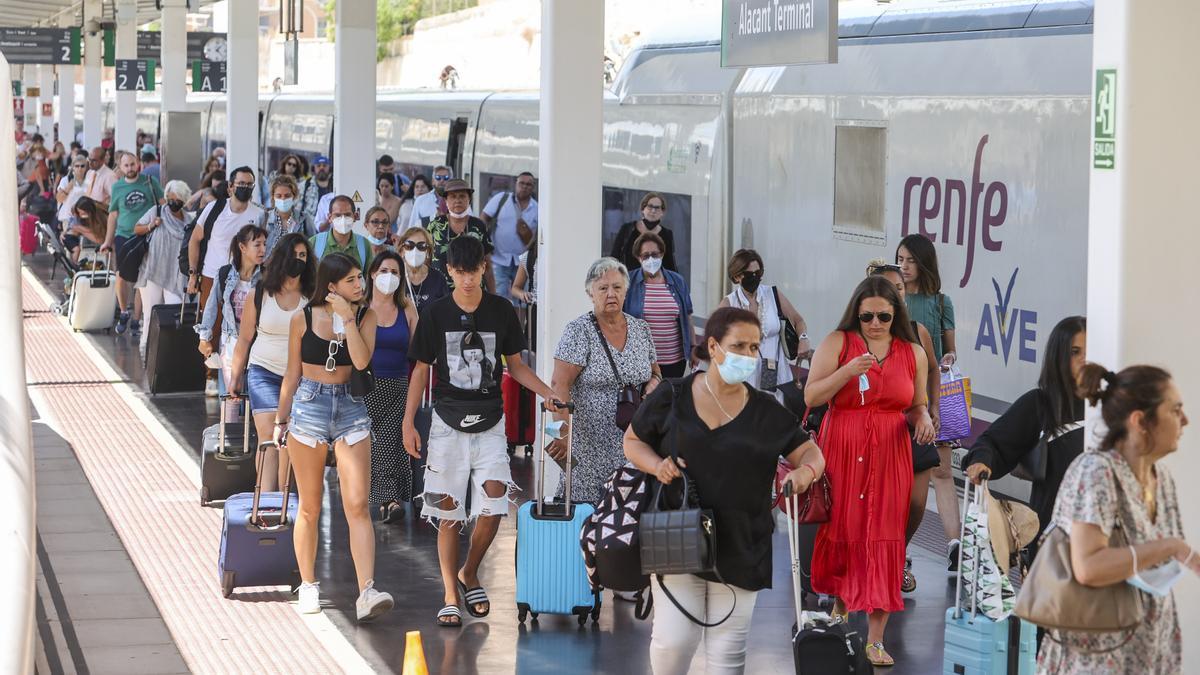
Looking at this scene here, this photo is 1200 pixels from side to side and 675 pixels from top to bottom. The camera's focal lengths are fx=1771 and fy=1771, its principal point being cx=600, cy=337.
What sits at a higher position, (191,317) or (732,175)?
(732,175)

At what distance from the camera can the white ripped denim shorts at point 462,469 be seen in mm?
8219

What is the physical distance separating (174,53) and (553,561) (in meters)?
20.3

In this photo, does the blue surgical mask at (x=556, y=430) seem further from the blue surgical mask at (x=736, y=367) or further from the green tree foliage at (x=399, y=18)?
the green tree foliage at (x=399, y=18)

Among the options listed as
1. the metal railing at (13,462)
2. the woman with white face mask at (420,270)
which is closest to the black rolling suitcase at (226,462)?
the woman with white face mask at (420,270)

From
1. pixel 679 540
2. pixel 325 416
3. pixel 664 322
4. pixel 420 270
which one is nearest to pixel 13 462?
pixel 679 540

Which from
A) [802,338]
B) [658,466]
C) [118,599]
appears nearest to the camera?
[658,466]

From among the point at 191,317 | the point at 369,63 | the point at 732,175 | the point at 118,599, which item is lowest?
the point at 118,599

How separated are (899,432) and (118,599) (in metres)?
4.03

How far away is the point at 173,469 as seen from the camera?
40.5 feet

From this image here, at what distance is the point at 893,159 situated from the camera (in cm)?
1173

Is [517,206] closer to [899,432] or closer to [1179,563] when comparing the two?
[899,432]

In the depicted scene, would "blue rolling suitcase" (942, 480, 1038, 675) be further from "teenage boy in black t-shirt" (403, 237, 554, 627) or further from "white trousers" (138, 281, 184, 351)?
"white trousers" (138, 281, 184, 351)

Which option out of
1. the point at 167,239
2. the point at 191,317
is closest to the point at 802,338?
the point at 191,317

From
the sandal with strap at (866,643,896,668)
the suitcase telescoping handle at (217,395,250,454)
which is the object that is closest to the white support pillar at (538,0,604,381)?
the suitcase telescoping handle at (217,395,250,454)
